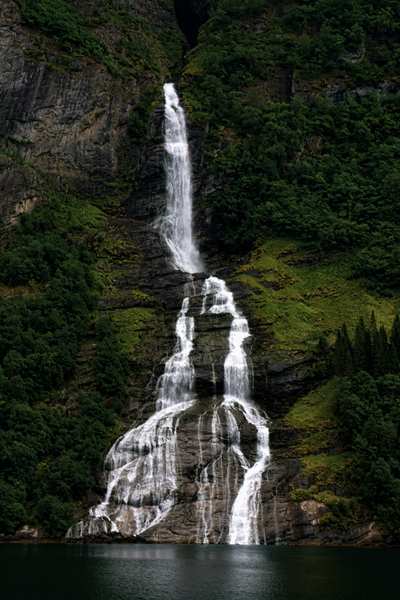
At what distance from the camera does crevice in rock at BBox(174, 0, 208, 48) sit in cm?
9844

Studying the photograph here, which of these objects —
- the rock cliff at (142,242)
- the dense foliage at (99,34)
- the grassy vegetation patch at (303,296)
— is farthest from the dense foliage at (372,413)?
the dense foliage at (99,34)

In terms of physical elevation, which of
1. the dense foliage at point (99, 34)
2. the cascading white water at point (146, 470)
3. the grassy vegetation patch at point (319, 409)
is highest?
the dense foliage at point (99, 34)

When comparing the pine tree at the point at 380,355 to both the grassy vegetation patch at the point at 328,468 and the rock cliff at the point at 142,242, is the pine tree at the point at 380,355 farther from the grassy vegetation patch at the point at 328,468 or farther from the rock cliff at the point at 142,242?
the grassy vegetation patch at the point at 328,468

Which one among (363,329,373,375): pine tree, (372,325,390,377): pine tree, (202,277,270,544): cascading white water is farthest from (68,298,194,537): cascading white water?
(372,325,390,377): pine tree

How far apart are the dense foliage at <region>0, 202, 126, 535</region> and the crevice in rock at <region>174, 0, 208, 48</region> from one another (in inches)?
2140

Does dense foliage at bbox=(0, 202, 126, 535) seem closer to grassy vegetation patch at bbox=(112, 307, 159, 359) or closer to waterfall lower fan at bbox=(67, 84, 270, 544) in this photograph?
grassy vegetation patch at bbox=(112, 307, 159, 359)

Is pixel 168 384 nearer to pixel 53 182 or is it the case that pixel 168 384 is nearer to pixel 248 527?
pixel 248 527

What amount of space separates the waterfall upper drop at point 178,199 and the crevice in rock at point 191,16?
104 feet

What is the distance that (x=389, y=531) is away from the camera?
36250 mm

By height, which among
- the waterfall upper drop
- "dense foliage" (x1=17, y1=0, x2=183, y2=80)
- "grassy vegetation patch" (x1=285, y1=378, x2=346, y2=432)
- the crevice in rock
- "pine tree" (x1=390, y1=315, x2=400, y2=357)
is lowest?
"grassy vegetation patch" (x1=285, y1=378, x2=346, y2=432)

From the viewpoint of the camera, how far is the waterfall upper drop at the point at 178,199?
65.7 m

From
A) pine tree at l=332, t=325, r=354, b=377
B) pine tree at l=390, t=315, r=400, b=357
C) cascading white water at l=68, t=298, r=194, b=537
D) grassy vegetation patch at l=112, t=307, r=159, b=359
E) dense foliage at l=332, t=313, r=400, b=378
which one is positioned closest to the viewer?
cascading white water at l=68, t=298, r=194, b=537

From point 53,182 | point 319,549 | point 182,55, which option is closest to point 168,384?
point 319,549

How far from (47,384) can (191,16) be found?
72.6 m
